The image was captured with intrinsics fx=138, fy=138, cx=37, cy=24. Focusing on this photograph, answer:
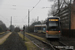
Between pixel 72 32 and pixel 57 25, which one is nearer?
pixel 57 25

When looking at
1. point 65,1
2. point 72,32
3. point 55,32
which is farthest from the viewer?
point 65,1

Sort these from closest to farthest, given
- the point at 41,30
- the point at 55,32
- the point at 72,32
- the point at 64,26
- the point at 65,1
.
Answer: the point at 55,32 → the point at 72,32 → the point at 65,1 → the point at 64,26 → the point at 41,30

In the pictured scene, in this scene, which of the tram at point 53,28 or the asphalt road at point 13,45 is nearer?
the asphalt road at point 13,45

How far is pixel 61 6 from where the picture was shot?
34062 millimetres

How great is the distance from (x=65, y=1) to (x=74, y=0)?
120 inches

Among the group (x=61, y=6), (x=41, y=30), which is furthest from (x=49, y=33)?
(x=41, y=30)

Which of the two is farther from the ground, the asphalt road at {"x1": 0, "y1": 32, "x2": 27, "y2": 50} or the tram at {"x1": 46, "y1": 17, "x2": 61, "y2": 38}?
the tram at {"x1": 46, "y1": 17, "x2": 61, "y2": 38}

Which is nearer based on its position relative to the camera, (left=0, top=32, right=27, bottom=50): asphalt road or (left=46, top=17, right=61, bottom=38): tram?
(left=0, top=32, right=27, bottom=50): asphalt road

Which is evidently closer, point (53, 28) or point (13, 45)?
point (13, 45)

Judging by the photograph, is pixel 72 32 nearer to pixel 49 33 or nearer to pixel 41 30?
pixel 49 33

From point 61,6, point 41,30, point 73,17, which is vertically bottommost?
point 41,30

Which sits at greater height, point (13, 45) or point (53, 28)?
point (53, 28)

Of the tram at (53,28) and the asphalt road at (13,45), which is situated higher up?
the tram at (53,28)

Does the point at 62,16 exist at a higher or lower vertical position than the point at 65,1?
lower
